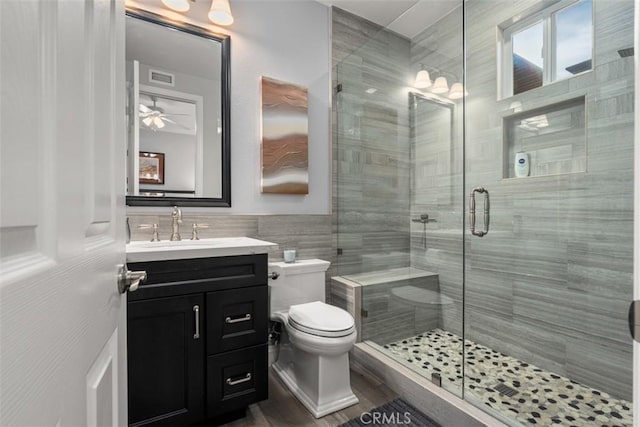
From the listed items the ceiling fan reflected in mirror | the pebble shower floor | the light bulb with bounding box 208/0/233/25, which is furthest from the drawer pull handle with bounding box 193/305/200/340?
the light bulb with bounding box 208/0/233/25

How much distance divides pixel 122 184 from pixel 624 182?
90.9 inches

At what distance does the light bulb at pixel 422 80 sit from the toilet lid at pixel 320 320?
6.08 ft

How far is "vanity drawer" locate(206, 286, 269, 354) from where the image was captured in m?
1.49

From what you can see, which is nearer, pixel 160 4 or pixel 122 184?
pixel 122 184

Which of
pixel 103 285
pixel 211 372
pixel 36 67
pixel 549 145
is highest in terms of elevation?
pixel 549 145

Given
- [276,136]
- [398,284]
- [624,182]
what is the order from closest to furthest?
[624,182]
[276,136]
[398,284]

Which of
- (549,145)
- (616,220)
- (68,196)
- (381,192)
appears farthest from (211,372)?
(549,145)

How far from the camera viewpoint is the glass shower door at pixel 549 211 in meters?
1.67

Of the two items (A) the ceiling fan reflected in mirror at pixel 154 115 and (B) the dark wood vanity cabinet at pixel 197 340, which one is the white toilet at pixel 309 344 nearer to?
(B) the dark wood vanity cabinet at pixel 197 340

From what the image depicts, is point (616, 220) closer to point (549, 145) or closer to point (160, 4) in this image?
point (549, 145)

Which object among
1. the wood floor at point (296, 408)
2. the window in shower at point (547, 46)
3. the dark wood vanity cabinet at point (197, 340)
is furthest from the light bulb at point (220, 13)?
the wood floor at point (296, 408)

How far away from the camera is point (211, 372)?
148cm

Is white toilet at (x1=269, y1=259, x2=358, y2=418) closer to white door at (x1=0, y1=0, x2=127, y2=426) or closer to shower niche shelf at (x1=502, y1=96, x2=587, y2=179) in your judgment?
white door at (x1=0, y1=0, x2=127, y2=426)

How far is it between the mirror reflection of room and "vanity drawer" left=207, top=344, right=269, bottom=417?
3.25 ft
